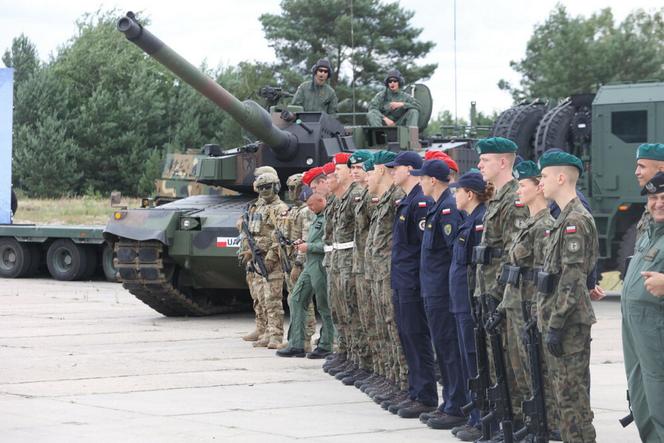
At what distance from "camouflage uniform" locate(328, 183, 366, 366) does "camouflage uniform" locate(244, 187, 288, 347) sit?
2.32 meters

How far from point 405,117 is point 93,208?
2577 centimetres

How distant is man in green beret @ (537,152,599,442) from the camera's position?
24.8ft

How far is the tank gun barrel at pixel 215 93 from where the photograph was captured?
14.4 metres

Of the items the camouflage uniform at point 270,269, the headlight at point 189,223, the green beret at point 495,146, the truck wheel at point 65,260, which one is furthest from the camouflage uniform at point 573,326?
the truck wheel at point 65,260

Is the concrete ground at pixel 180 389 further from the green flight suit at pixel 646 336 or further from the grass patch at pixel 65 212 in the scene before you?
the grass patch at pixel 65 212

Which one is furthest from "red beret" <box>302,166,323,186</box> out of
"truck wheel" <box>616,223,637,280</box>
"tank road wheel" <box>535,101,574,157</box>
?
"tank road wheel" <box>535,101,574,157</box>

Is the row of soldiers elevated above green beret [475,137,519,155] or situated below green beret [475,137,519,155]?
below

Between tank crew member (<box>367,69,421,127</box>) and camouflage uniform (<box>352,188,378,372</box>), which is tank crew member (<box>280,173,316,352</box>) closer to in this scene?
camouflage uniform (<box>352,188,378,372</box>)

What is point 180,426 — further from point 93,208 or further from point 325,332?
point 93,208

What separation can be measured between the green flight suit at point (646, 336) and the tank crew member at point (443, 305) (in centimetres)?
219

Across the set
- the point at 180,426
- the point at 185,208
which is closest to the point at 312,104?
the point at 185,208

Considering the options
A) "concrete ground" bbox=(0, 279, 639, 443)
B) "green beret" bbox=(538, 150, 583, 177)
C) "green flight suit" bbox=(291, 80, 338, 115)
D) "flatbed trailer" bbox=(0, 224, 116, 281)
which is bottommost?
"concrete ground" bbox=(0, 279, 639, 443)

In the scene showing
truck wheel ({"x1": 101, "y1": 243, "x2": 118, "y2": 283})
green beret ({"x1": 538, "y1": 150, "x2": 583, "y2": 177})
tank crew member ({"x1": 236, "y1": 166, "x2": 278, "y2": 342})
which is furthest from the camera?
truck wheel ({"x1": 101, "y1": 243, "x2": 118, "y2": 283})

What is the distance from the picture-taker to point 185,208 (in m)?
18.1
